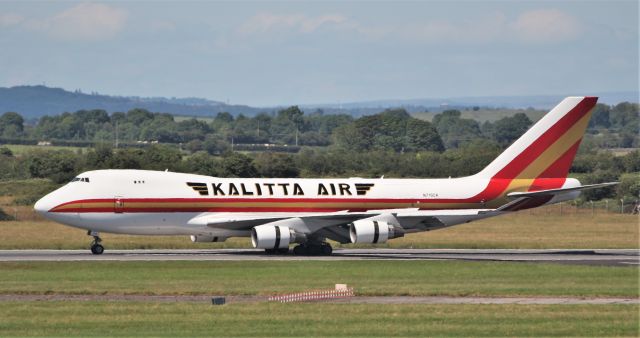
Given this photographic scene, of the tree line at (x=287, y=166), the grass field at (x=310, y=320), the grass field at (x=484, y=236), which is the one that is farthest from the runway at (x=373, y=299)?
the tree line at (x=287, y=166)

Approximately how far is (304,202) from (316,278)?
13.9m

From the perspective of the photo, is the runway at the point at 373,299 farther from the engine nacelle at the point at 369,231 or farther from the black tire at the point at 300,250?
the black tire at the point at 300,250

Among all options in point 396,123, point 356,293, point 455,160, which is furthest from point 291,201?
point 396,123

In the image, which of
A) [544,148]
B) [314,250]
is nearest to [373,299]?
[314,250]

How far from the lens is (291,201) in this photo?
5991 centimetres

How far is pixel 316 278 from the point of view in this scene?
4647 centimetres

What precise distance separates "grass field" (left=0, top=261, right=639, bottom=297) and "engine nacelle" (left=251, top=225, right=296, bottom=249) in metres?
3.48

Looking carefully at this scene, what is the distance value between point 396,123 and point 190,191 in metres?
129

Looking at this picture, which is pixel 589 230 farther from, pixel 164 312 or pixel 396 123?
pixel 396 123

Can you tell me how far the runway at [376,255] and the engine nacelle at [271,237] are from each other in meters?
0.55

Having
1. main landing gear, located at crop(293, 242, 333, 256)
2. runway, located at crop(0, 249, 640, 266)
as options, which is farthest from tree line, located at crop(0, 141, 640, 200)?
main landing gear, located at crop(293, 242, 333, 256)

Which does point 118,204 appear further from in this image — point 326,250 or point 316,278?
point 316,278

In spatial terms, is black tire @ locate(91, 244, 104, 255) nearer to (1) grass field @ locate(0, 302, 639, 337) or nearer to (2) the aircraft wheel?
(2) the aircraft wheel

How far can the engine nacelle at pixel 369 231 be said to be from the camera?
57438mm
